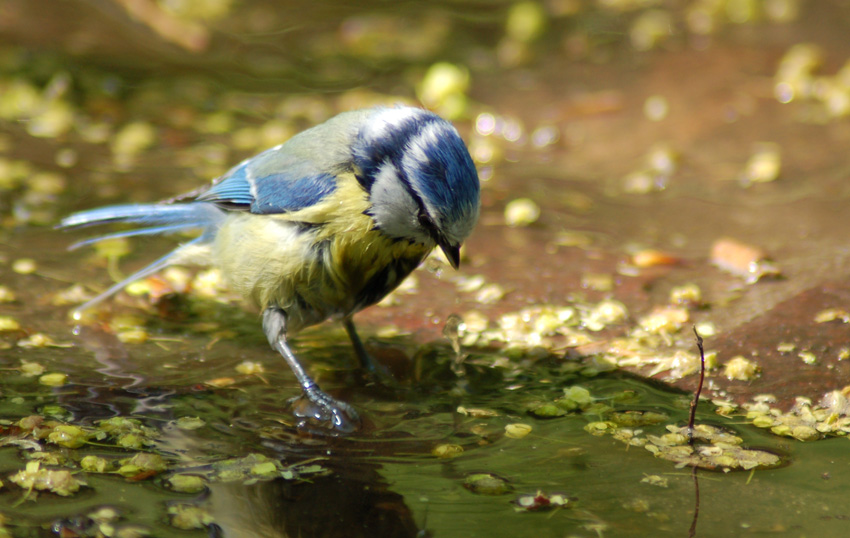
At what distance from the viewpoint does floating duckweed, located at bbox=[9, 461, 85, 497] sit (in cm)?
226

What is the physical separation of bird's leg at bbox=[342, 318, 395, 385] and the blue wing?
1.70ft

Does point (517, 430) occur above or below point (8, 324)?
below

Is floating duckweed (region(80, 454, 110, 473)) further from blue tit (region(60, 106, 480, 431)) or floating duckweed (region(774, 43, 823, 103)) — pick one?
floating duckweed (region(774, 43, 823, 103))

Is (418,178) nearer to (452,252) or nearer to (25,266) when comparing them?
(452,252)

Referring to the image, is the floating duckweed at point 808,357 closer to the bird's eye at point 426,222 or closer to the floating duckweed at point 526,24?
the bird's eye at point 426,222

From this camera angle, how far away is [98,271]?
385 centimetres

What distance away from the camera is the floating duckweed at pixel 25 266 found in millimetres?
3732

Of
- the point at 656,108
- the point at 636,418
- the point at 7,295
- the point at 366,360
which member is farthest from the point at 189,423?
the point at 656,108

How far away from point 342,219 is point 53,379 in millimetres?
1154

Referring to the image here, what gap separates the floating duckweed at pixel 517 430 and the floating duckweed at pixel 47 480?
1.27 m

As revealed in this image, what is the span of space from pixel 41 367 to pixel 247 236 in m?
0.86

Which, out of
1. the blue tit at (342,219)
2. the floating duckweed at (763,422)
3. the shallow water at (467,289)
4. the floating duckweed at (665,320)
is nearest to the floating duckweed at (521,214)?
the shallow water at (467,289)

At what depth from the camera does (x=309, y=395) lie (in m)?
2.91

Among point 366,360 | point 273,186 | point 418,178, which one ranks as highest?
point 418,178
